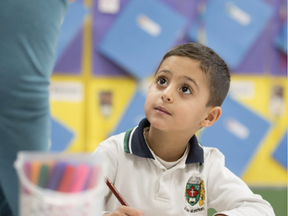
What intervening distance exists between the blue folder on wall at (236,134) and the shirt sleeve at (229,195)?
1.30 m

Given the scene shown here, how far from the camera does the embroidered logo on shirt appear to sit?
84 centimetres

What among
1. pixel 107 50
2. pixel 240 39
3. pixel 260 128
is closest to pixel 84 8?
pixel 107 50

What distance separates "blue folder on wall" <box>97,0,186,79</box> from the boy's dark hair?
1.19m

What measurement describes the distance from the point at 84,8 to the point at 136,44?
395mm

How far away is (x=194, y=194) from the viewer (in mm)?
852

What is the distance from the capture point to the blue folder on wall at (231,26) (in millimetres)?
2205

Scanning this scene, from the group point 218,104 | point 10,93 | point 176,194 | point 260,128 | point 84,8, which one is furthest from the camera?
point 260,128

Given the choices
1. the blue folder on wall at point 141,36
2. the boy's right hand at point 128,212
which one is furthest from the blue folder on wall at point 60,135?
the boy's right hand at point 128,212

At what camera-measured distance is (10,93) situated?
0.51 m

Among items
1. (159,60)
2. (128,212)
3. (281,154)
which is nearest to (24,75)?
(128,212)

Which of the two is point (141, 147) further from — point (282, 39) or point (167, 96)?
point (282, 39)

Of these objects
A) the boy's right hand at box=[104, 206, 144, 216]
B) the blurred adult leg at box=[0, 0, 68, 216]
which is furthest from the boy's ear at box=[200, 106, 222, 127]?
the blurred adult leg at box=[0, 0, 68, 216]

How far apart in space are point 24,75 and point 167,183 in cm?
49

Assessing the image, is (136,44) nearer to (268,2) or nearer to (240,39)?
(240,39)
